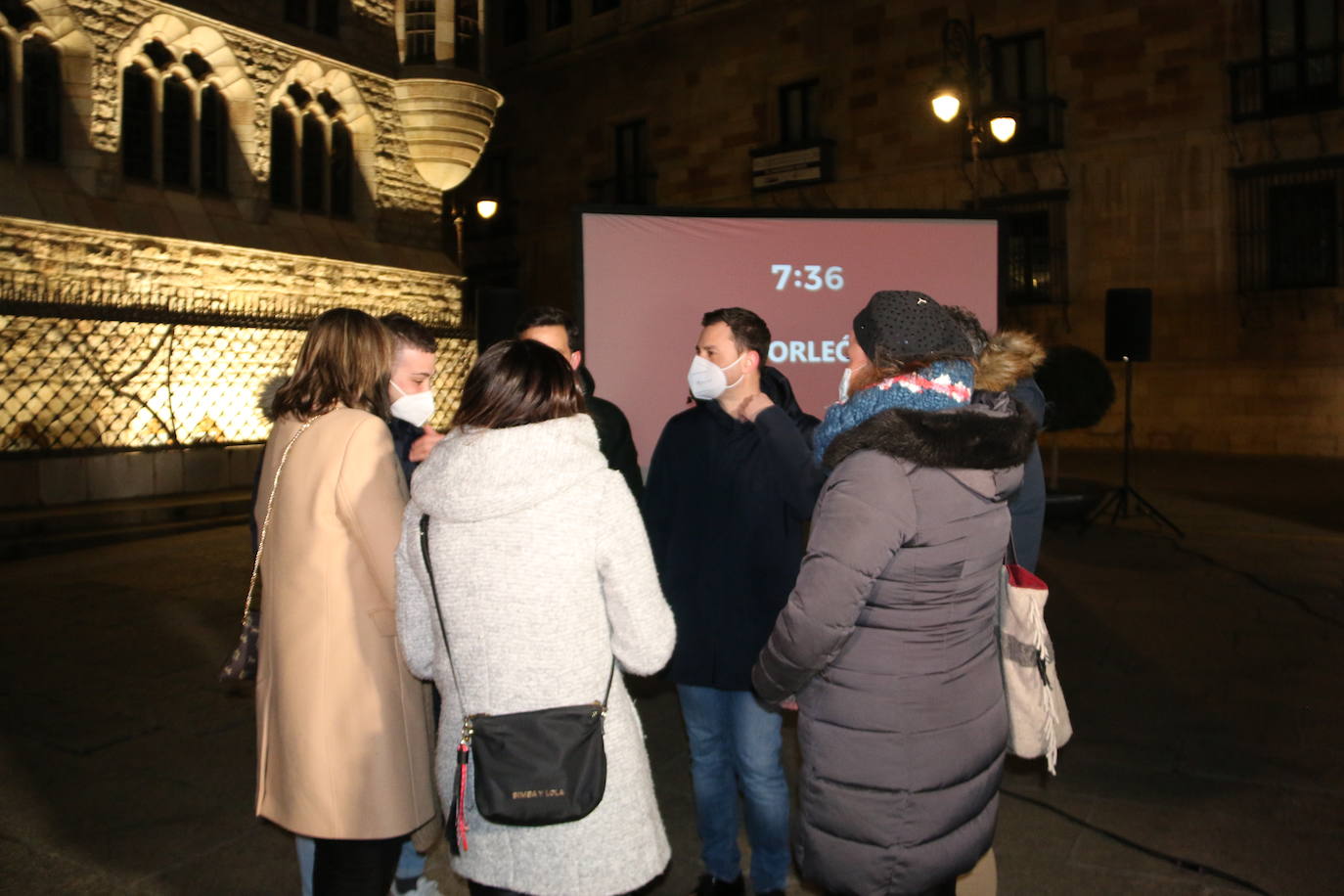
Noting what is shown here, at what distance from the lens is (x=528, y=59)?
87.9 ft

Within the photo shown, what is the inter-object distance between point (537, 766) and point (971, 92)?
572 inches

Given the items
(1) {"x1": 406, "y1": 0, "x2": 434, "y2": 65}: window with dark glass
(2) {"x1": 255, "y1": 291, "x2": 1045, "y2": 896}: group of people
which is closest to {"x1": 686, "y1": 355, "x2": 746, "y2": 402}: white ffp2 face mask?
(2) {"x1": 255, "y1": 291, "x2": 1045, "y2": 896}: group of people

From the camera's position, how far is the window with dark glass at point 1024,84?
62.3ft

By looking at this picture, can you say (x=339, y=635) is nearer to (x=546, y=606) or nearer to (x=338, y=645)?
(x=338, y=645)

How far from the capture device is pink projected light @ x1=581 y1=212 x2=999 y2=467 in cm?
426

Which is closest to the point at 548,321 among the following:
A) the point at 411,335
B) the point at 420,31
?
the point at 411,335

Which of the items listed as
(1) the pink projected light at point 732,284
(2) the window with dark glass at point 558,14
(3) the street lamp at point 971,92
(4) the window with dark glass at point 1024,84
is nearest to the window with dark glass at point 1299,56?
(4) the window with dark glass at point 1024,84

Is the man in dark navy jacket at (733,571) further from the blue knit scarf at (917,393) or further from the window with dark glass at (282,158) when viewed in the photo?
the window with dark glass at (282,158)

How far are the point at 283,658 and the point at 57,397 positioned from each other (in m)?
11.5

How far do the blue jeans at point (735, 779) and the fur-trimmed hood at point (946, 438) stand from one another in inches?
40.6

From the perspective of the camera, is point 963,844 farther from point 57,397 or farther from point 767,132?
point 767,132

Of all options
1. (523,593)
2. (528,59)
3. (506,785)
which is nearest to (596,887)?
(506,785)

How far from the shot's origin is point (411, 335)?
3150 millimetres

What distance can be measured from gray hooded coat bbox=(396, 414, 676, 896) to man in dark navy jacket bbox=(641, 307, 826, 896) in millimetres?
773
